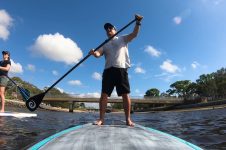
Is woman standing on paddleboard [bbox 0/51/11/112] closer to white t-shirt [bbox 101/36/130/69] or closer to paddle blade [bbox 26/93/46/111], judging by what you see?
paddle blade [bbox 26/93/46/111]

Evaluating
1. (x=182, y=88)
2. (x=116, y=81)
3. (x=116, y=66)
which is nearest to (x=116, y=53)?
(x=116, y=66)

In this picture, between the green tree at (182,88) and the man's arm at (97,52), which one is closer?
the man's arm at (97,52)

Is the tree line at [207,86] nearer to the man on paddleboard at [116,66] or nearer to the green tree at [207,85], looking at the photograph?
the green tree at [207,85]

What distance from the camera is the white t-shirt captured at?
559 centimetres

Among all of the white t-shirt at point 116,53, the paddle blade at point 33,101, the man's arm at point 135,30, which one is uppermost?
the man's arm at point 135,30

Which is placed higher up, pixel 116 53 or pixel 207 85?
pixel 207 85

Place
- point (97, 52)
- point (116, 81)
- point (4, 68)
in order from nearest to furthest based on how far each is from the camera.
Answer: point (116, 81), point (97, 52), point (4, 68)

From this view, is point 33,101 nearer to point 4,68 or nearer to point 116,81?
point 4,68

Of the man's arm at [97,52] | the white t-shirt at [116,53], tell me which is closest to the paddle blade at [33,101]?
the man's arm at [97,52]

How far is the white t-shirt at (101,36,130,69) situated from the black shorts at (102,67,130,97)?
12 cm

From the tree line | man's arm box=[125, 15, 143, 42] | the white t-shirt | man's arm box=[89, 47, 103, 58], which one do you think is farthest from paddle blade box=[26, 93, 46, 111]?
the tree line

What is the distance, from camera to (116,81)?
5.50m

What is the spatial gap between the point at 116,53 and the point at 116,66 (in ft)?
0.93

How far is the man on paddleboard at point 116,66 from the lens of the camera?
215 inches
